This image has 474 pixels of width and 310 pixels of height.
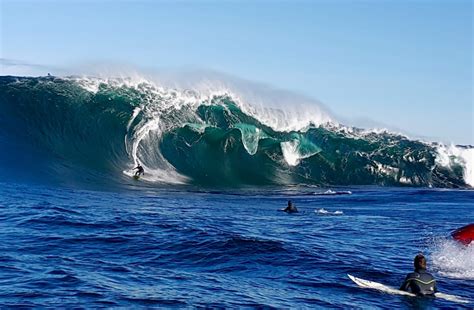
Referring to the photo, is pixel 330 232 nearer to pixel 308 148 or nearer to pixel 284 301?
pixel 284 301

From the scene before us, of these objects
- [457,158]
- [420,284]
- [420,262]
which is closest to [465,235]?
[420,262]

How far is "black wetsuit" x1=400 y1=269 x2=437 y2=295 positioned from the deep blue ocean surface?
21cm

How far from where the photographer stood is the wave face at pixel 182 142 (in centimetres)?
2853

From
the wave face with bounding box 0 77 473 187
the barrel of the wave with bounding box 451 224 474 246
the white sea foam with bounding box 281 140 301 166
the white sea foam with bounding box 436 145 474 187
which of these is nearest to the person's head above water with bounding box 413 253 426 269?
the barrel of the wave with bounding box 451 224 474 246

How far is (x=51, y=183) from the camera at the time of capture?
78.5 ft

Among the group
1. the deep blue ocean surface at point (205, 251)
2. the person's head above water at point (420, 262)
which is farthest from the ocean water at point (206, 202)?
the person's head above water at point (420, 262)

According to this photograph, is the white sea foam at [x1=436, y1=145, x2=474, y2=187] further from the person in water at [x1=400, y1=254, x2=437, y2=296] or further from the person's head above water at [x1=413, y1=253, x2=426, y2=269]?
the person in water at [x1=400, y1=254, x2=437, y2=296]

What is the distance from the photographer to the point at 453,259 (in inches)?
595

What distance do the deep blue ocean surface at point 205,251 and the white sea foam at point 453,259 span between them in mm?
42

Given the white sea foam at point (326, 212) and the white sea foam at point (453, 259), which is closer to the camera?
the white sea foam at point (453, 259)

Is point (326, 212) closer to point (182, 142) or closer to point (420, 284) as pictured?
point (420, 284)

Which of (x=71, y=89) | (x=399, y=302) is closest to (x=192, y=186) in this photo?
(x=71, y=89)

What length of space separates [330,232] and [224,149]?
15320 mm

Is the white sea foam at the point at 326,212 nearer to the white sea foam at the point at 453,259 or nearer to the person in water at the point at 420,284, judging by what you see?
the white sea foam at the point at 453,259
